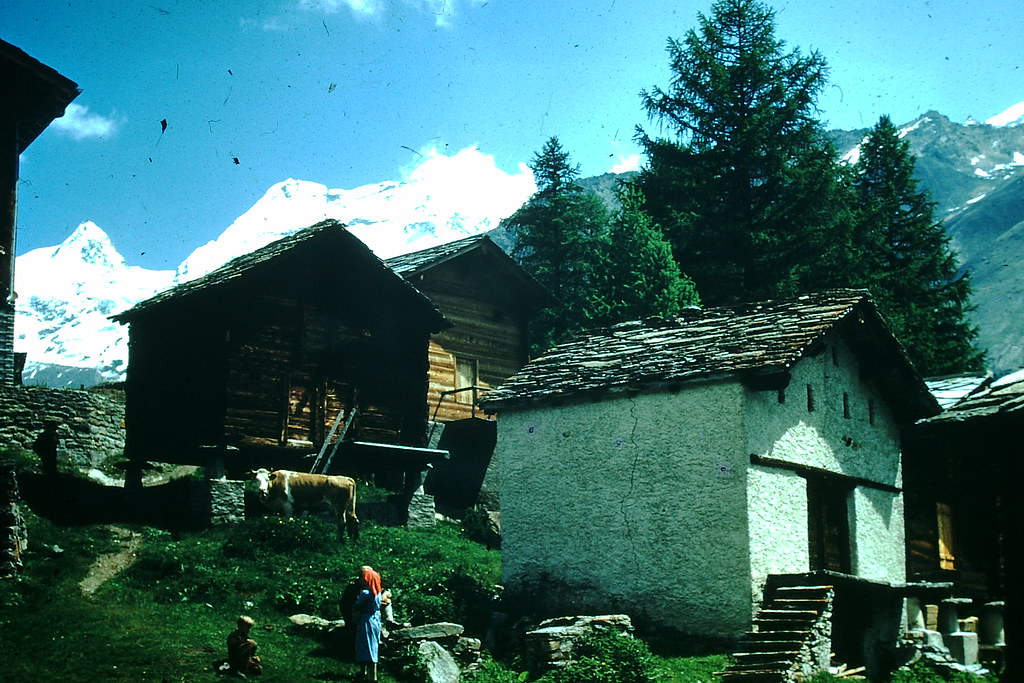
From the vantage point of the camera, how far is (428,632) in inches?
701

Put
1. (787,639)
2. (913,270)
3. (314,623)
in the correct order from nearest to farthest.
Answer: (787,639) → (314,623) → (913,270)

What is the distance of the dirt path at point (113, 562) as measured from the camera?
19.0m

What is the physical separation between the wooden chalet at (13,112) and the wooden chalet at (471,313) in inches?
471

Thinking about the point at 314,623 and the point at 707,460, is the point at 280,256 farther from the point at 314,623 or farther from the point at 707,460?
the point at 707,460

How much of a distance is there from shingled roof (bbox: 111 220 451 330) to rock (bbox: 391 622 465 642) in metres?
12.1

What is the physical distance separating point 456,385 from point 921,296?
21384 mm

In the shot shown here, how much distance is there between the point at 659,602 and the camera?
20.5 metres

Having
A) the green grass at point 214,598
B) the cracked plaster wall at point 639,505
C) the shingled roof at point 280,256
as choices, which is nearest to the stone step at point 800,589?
the cracked plaster wall at point 639,505

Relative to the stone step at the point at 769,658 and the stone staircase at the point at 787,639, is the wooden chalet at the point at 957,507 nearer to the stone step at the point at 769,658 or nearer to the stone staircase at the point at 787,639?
the stone staircase at the point at 787,639

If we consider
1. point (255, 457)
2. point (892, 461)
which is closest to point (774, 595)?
point (892, 461)

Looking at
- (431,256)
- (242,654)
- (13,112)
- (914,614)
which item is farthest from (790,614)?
(13,112)

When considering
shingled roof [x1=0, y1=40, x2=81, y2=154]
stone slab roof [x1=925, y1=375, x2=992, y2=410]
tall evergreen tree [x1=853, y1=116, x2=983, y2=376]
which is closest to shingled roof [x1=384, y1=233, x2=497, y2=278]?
shingled roof [x1=0, y1=40, x2=81, y2=154]

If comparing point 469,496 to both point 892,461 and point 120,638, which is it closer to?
point 892,461

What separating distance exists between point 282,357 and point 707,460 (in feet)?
40.3
